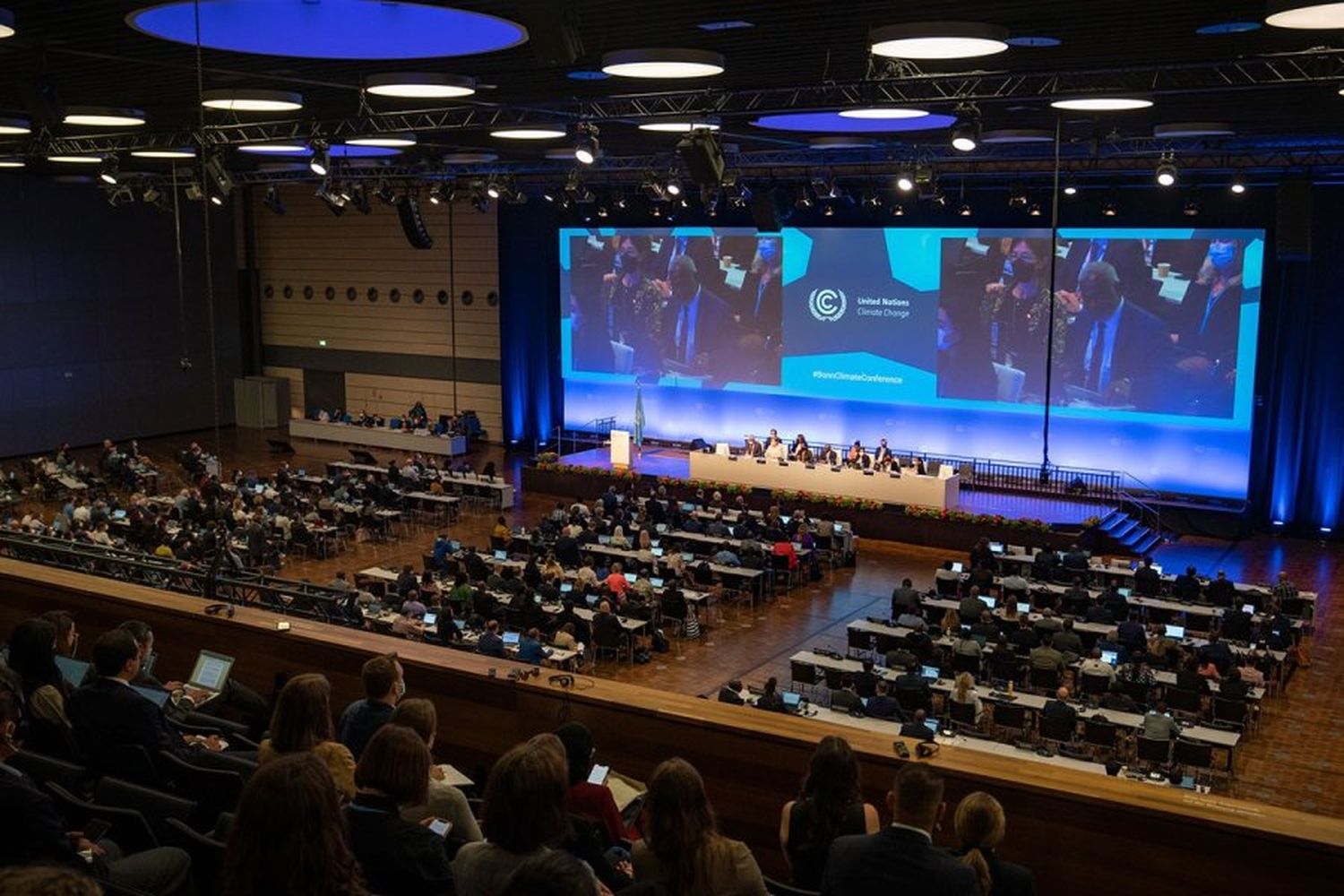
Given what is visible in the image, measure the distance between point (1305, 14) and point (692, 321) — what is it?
1919cm

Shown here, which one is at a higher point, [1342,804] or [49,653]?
[49,653]

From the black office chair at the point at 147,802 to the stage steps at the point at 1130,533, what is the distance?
17307 millimetres

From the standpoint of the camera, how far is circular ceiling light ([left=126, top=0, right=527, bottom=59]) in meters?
8.12

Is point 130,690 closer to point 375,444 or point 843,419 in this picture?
point 843,419

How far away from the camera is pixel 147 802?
4.37 metres

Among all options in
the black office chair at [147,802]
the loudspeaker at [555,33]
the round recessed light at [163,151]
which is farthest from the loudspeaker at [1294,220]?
the black office chair at [147,802]

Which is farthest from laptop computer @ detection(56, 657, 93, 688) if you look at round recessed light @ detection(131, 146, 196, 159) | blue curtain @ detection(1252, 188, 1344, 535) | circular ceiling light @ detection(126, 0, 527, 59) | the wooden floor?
blue curtain @ detection(1252, 188, 1344, 535)

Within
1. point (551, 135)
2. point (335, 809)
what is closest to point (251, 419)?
point (551, 135)

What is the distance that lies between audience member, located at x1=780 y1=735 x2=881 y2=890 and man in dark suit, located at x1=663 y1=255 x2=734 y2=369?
21926mm

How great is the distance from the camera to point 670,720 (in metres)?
5.45

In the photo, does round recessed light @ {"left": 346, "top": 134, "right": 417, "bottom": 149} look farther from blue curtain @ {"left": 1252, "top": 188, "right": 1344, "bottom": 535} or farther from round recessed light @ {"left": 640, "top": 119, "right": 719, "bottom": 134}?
blue curtain @ {"left": 1252, "top": 188, "right": 1344, "bottom": 535}

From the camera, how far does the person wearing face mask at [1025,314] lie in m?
22.0

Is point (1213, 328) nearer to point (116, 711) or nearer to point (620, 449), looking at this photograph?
point (620, 449)

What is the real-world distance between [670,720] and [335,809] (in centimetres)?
293
